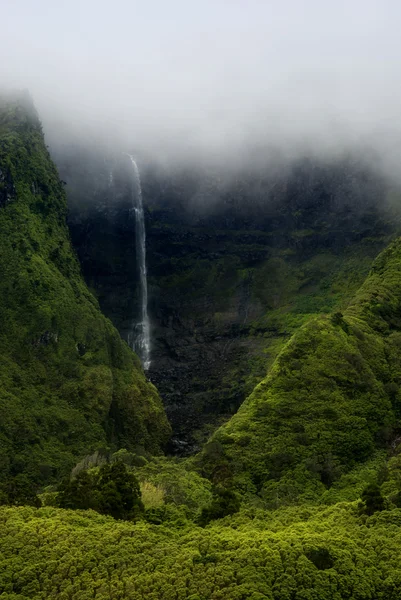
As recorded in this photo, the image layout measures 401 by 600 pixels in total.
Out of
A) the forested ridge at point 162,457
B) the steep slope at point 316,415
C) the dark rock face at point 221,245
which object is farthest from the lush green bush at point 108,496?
the dark rock face at point 221,245

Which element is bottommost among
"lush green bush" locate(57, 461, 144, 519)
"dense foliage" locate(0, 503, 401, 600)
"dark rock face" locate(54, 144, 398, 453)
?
"lush green bush" locate(57, 461, 144, 519)

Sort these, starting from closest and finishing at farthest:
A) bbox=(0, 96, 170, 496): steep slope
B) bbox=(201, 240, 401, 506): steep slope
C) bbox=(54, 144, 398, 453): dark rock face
Result: bbox=(201, 240, 401, 506): steep slope, bbox=(0, 96, 170, 496): steep slope, bbox=(54, 144, 398, 453): dark rock face

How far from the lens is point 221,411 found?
331 feet

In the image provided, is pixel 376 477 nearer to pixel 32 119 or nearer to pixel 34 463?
pixel 34 463

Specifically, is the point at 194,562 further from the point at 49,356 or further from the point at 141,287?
the point at 141,287

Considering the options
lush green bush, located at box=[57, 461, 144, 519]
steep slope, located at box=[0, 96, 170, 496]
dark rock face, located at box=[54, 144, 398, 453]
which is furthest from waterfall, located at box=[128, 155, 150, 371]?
lush green bush, located at box=[57, 461, 144, 519]

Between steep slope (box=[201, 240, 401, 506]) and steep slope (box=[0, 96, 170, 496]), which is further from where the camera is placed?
steep slope (box=[0, 96, 170, 496])

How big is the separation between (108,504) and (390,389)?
3769 centimetres

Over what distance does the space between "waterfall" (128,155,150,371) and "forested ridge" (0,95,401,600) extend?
43.9 feet

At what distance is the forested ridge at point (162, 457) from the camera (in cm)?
3559

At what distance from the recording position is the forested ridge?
117 ft

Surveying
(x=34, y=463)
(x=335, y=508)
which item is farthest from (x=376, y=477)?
(x=34, y=463)

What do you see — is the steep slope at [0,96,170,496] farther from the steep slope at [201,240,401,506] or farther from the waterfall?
the steep slope at [201,240,401,506]

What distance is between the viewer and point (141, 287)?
421 feet
